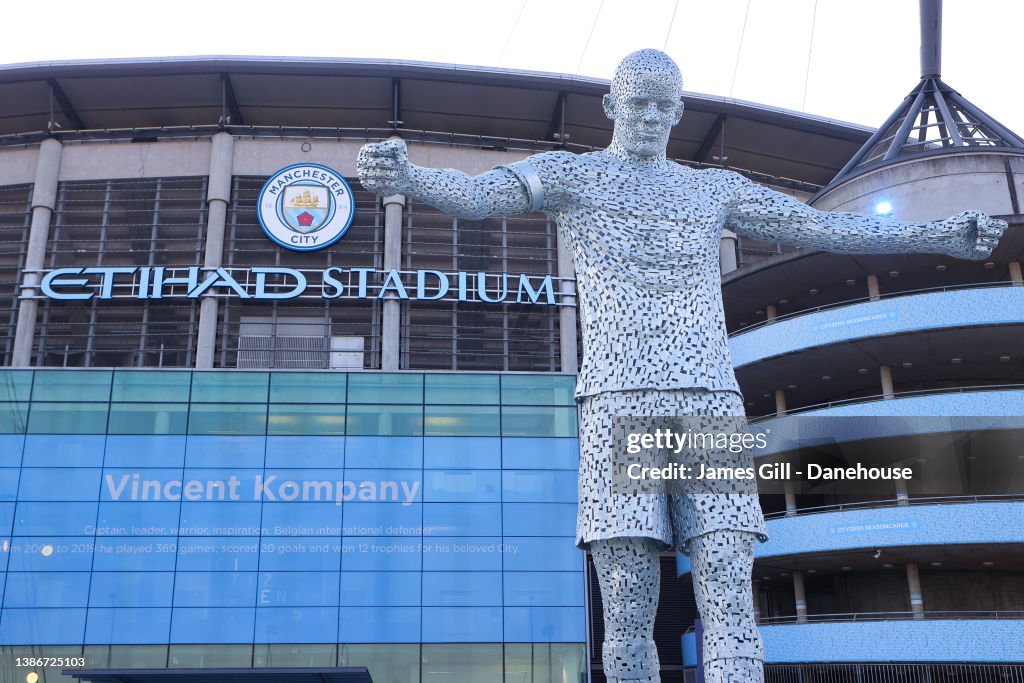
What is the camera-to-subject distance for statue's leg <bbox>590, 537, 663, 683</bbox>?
14.5 feet

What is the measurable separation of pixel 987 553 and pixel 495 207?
25.1 m

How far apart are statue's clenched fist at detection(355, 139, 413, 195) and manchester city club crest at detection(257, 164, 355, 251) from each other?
3017 cm

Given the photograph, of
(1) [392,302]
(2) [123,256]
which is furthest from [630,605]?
(2) [123,256]

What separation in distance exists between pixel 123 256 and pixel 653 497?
32432 millimetres

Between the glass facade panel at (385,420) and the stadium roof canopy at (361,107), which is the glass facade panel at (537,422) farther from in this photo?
the stadium roof canopy at (361,107)

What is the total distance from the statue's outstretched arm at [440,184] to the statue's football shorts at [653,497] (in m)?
0.89

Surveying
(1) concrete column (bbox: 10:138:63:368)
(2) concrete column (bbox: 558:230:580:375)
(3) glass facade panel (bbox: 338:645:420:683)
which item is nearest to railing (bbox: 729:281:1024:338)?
(2) concrete column (bbox: 558:230:580:375)

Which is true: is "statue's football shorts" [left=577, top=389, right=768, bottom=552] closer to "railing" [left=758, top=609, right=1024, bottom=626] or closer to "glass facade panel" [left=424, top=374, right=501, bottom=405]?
"railing" [left=758, top=609, right=1024, bottom=626]

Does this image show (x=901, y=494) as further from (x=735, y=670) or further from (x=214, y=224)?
(x=735, y=670)

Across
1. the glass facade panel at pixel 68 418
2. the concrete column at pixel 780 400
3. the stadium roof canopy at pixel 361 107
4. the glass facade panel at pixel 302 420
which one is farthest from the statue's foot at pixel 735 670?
the stadium roof canopy at pixel 361 107

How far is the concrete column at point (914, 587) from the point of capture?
1059 inches

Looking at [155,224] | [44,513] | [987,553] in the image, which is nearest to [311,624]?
[44,513]

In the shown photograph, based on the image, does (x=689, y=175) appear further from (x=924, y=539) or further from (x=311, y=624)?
(x=311, y=624)

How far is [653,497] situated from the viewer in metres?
4.48
